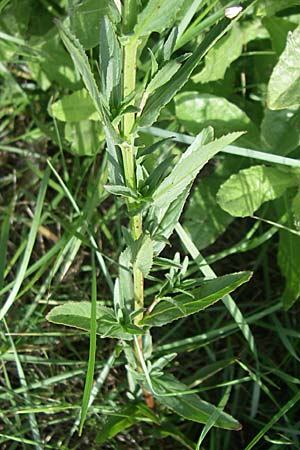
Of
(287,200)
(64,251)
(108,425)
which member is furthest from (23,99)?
(108,425)

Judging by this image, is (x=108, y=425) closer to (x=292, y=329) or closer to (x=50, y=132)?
(x=292, y=329)

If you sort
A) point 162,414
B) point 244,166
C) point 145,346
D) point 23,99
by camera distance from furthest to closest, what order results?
point 23,99 → point 244,166 → point 162,414 → point 145,346

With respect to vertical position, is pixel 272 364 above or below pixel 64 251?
below

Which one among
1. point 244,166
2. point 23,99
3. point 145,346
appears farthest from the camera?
point 23,99

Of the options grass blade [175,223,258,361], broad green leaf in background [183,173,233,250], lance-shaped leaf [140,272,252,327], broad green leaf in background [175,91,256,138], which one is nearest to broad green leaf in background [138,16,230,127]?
lance-shaped leaf [140,272,252,327]

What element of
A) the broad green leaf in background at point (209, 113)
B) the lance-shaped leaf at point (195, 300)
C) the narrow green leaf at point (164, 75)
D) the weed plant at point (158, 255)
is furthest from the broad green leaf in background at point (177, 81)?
the broad green leaf in background at point (209, 113)
